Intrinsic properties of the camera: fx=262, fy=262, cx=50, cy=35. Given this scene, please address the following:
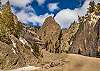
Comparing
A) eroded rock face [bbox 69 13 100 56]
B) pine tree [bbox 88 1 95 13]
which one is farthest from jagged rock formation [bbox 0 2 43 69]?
pine tree [bbox 88 1 95 13]

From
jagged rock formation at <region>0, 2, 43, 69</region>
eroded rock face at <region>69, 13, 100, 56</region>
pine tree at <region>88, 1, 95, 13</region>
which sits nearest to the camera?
jagged rock formation at <region>0, 2, 43, 69</region>

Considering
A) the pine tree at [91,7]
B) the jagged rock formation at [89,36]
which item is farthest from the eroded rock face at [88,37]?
the pine tree at [91,7]

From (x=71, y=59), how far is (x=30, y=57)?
63.8 m

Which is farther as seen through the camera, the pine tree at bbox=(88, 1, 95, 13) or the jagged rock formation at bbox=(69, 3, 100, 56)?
the pine tree at bbox=(88, 1, 95, 13)

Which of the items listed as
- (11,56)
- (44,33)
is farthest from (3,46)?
(44,33)

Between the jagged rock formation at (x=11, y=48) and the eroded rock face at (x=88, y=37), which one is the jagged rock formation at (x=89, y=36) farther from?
the jagged rock formation at (x=11, y=48)

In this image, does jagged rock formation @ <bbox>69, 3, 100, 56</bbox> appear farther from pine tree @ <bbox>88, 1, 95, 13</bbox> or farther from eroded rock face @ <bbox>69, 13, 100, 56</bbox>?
pine tree @ <bbox>88, 1, 95, 13</bbox>

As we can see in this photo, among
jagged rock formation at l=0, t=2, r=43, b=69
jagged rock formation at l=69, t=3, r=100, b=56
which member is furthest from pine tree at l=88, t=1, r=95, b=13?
jagged rock formation at l=0, t=2, r=43, b=69

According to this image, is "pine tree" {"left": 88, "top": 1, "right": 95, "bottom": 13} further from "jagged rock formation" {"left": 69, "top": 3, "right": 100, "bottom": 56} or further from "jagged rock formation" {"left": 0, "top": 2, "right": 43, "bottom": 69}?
"jagged rock formation" {"left": 0, "top": 2, "right": 43, "bottom": 69}

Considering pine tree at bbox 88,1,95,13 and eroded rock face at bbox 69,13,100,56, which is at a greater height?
pine tree at bbox 88,1,95,13

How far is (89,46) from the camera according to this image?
7888cm

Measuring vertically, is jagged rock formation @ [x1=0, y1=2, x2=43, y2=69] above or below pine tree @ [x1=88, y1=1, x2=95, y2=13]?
below

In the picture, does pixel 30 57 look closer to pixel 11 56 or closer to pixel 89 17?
pixel 11 56

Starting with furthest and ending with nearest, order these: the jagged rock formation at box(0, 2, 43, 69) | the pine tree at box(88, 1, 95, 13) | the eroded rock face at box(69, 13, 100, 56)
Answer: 1. the pine tree at box(88, 1, 95, 13)
2. the eroded rock face at box(69, 13, 100, 56)
3. the jagged rock formation at box(0, 2, 43, 69)
